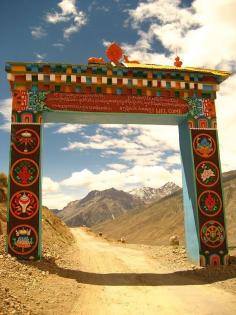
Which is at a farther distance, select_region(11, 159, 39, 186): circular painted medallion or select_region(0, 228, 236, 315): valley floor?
select_region(11, 159, 39, 186): circular painted medallion

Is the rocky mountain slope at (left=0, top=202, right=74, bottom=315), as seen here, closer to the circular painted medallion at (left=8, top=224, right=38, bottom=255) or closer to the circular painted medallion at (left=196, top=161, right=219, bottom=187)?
the circular painted medallion at (left=8, top=224, right=38, bottom=255)

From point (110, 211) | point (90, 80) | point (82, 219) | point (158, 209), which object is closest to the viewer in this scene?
point (90, 80)

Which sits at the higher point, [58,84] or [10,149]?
[58,84]

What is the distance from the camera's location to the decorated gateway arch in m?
12.2

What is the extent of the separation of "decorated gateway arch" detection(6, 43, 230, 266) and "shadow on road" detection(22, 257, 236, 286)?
66 cm

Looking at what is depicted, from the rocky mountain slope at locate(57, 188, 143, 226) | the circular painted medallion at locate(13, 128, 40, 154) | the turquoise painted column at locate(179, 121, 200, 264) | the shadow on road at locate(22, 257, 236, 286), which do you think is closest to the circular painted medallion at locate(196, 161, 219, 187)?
the turquoise painted column at locate(179, 121, 200, 264)

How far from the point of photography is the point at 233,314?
23.4ft

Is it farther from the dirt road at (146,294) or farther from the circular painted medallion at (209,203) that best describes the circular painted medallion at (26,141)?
the circular painted medallion at (209,203)

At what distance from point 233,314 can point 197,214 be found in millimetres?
→ 5873

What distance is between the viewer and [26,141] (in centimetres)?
1247

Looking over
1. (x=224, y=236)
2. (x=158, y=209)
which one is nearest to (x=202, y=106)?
(x=224, y=236)

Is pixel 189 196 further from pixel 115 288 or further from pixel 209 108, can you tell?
pixel 115 288

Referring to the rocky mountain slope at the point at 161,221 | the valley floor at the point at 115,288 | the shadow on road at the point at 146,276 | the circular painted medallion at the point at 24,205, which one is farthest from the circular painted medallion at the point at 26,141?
the rocky mountain slope at the point at 161,221

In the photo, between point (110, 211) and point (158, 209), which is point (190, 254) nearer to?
point (158, 209)
